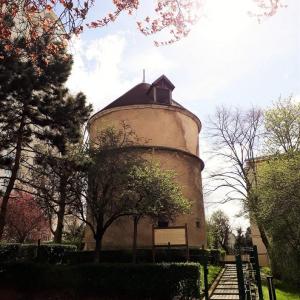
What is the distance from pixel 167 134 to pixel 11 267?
1283 centimetres

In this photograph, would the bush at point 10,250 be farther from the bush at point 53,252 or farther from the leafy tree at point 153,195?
the leafy tree at point 153,195

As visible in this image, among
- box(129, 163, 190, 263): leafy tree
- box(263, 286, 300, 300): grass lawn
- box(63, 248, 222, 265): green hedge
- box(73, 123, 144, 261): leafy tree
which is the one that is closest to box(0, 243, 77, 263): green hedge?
box(63, 248, 222, 265): green hedge

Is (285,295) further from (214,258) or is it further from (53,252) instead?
(53,252)

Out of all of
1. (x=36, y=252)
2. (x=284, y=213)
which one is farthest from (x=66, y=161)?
(x=36, y=252)

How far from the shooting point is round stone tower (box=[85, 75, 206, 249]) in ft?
71.3

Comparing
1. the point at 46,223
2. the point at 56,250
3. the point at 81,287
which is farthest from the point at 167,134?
the point at 46,223

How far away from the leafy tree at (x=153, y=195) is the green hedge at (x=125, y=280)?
3.26 meters

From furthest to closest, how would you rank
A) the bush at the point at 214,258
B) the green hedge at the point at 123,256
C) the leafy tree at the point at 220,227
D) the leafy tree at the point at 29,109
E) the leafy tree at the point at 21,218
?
1. the leafy tree at the point at 220,227
2. the leafy tree at the point at 21,218
3. the bush at the point at 214,258
4. the green hedge at the point at 123,256
5. the leafy tree at the point at 29,109

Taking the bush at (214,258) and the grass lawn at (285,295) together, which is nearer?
the grass lawn at (285,295)

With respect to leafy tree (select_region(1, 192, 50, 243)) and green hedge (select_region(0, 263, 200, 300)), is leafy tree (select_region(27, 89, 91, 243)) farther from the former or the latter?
leafy tree (select_region(1, 192, 50, 243))

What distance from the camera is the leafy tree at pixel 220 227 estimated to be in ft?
177

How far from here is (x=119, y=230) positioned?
21656mm

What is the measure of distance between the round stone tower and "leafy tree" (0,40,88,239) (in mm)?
4952

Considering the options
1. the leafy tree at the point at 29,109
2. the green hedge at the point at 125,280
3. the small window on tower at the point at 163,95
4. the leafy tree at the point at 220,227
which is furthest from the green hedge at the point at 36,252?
the leafy tree at the point at 220,227
